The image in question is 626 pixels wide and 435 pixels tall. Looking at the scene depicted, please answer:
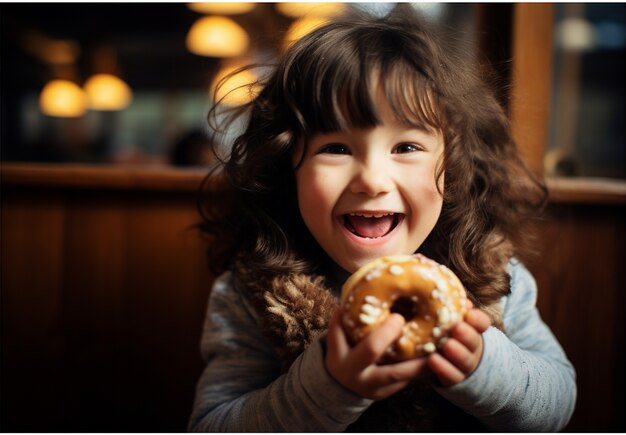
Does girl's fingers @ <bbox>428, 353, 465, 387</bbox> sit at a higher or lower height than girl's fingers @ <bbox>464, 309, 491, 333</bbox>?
lower

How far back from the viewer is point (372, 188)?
71 cm

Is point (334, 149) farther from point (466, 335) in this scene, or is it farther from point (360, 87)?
point (466, 335)

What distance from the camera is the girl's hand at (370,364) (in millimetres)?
619

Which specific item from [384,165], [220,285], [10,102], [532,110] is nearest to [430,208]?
[384,165]

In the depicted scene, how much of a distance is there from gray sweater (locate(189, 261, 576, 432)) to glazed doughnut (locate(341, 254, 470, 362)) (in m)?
0.07

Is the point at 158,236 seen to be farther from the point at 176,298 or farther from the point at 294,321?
the point at 294,321

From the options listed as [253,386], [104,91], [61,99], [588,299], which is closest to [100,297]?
[253,386]

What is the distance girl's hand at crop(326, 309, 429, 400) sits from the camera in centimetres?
62

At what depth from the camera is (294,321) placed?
81cm

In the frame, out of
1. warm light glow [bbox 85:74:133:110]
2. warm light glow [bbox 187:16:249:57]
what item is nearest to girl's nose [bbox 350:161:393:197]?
warm light glow [bbox 187:16:249:57]

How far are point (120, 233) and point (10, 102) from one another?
13.0 feet

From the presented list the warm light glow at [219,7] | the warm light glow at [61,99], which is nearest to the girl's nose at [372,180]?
the warm light glow at [219,7]

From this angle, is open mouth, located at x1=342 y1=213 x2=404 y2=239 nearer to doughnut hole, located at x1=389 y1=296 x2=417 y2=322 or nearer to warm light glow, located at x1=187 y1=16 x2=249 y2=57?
doughnut hole, located at x1=389 y1=296 x2=417 y2=322

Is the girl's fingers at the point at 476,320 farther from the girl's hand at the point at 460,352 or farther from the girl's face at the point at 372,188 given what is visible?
the girl's face at the point at 372,188
